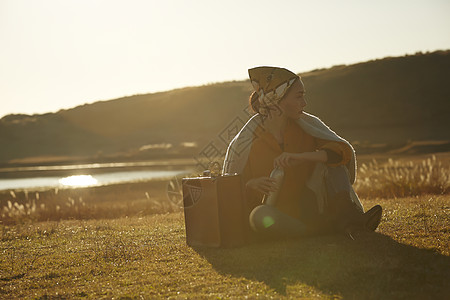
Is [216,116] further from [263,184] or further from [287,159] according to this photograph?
[287,159]

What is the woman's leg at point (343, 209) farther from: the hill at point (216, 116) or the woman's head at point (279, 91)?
the hill at point (216, 116)

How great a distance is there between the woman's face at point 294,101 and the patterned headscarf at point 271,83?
50 mm

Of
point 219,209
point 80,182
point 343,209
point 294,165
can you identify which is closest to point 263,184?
point 294,165

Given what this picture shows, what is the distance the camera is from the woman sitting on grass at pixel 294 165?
520 cm

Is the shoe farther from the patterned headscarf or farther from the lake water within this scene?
the lake water

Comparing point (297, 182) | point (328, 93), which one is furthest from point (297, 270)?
point (328, 93)

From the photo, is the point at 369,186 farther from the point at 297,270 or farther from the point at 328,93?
the point at 328,93

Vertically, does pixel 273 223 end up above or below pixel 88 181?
above

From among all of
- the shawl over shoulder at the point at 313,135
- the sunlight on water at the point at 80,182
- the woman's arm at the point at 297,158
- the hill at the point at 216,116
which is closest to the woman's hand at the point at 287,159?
the woman's arm at the point at 297,158

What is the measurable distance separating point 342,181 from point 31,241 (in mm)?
4198

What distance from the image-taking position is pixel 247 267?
4.43 meters

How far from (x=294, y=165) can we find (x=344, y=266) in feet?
4.21

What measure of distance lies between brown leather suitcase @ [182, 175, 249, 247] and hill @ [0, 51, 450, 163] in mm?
42822

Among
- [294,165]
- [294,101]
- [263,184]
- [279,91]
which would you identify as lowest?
[263,184]
